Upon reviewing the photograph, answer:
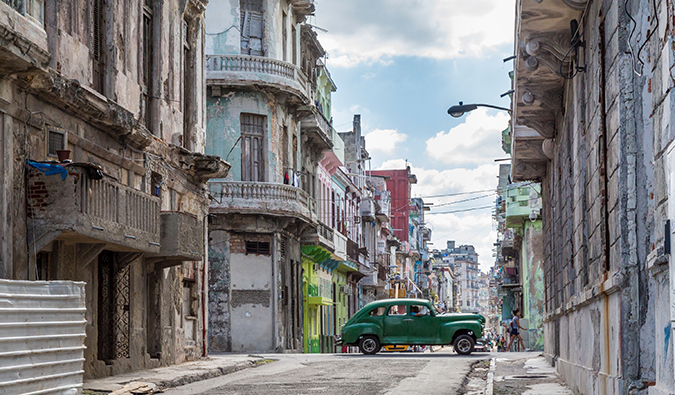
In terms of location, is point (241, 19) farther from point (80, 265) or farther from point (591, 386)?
point (591, 386)

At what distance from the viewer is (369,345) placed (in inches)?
1032

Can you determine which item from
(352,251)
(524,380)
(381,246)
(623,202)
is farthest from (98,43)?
(381,246)

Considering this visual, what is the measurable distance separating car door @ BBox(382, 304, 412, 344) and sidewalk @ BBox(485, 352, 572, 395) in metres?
5.41

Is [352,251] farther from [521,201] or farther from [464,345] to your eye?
[464,345]

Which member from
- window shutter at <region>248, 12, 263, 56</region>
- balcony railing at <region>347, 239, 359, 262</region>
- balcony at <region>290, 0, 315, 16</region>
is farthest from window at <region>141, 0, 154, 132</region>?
balcony railing at <region>347, 239, 359, 262</region>

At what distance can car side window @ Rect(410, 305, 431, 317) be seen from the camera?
2614 centimetres

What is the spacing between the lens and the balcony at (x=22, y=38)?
11422 millimetres

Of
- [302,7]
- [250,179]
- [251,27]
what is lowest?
[250,179]

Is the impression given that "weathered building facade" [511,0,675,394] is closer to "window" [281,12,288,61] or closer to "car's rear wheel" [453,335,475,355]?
"car's rear wheel" [453,335,475,355]

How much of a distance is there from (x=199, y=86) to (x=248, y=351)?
11.5 metres

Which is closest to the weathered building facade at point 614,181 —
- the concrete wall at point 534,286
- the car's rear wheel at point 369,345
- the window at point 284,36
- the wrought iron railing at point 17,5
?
the wrought iron railing at point 17,5

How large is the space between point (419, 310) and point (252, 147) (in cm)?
970

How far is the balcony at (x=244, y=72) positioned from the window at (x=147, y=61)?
35.8 ft

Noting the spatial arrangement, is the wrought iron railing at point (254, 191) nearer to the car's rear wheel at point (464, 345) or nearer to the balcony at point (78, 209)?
the car's rear wheel at point (464, 345)
